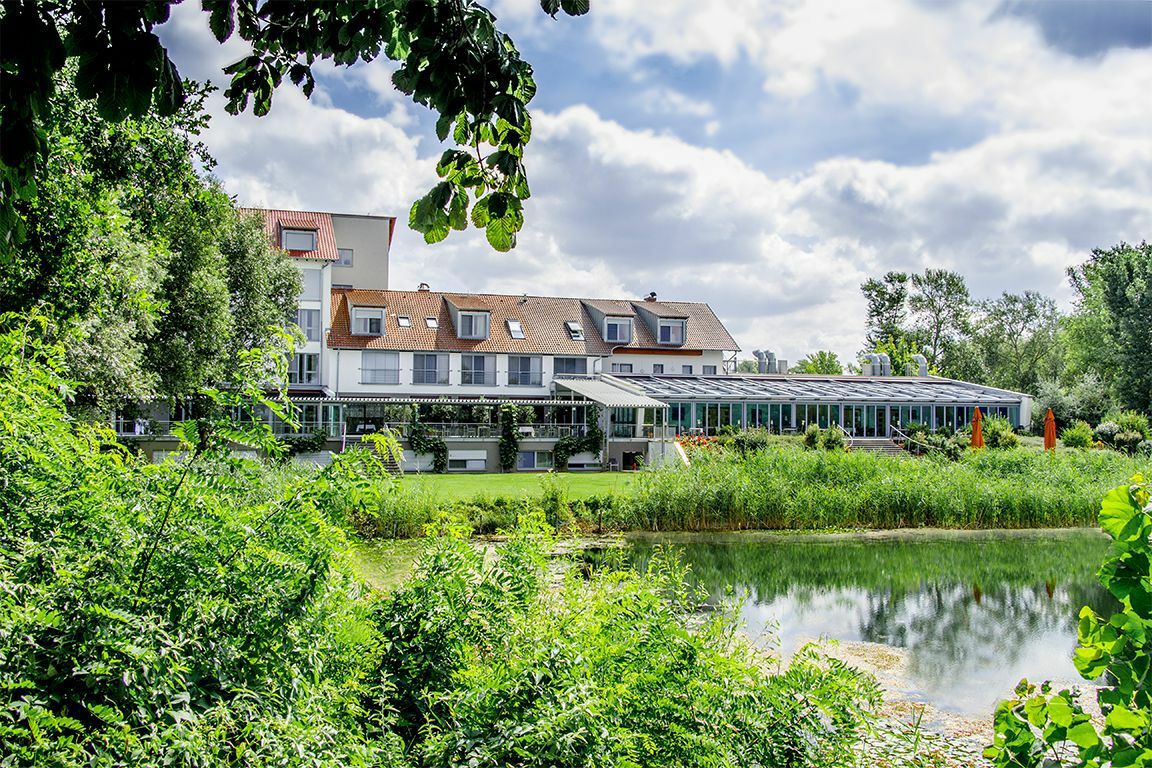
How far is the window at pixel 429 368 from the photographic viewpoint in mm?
37438

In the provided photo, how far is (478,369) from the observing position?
3834cm

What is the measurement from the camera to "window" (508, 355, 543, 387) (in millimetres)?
38781

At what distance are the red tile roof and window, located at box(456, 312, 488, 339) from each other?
248 millimetres

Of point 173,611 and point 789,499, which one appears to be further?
point 789,499

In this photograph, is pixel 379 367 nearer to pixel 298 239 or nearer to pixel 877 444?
pixel 298 239

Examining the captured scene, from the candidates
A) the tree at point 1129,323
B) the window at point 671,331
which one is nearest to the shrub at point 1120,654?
the window at point 671,331

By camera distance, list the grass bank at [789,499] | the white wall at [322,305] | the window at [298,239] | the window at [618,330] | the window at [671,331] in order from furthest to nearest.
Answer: the window at [671,331], the window at [618,330], the window at [298,239], the white wall at [322,305], the grass bank at [789,499]

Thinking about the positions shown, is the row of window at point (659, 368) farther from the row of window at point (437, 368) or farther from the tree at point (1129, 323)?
the tree at point (1129, 323)

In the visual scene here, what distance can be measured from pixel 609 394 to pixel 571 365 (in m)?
6.49

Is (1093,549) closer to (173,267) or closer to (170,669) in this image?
(170,669)

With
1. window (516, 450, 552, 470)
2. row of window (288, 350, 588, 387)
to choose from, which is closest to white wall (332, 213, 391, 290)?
row of window (288, 350, 588, 387)

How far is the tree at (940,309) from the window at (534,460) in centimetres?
3759

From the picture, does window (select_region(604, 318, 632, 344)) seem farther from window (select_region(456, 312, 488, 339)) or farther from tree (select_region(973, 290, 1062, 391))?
tree (select_region(973, 290, 1062, 391))

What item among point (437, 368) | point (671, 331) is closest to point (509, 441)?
point (437, 368)
